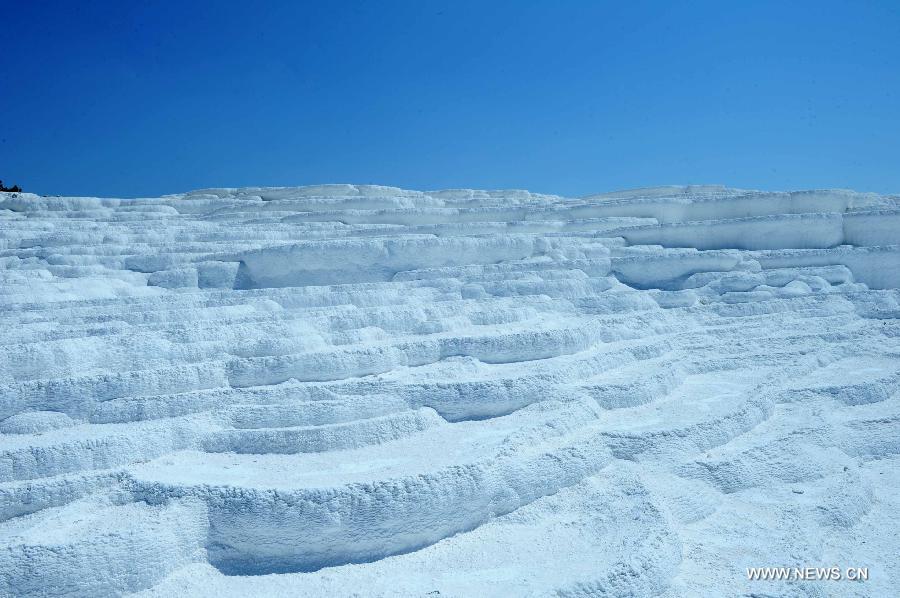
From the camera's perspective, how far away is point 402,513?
2.78 meters

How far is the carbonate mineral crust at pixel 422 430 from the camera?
8.84 ft

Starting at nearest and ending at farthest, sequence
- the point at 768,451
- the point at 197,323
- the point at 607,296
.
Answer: the point at 768,451 < the point at 197,323 < the point at 607,296

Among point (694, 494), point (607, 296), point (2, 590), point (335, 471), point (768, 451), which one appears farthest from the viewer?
point (607, 296)

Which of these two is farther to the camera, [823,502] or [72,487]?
[823,502]

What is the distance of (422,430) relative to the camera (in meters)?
3.55

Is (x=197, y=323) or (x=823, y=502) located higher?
(x=197, y=323)

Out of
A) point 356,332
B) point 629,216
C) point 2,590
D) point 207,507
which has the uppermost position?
point 629,216

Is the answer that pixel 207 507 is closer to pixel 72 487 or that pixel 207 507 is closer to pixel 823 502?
pixel 72 487

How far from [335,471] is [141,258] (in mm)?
4669

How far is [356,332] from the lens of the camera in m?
4.52

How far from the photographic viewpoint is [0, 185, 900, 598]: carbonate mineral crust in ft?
8.84

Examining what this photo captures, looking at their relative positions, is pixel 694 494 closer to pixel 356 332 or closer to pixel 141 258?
pixel 356 332

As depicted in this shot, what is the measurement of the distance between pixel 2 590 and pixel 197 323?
7.11 feet

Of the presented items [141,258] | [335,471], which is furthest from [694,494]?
[141,258]
